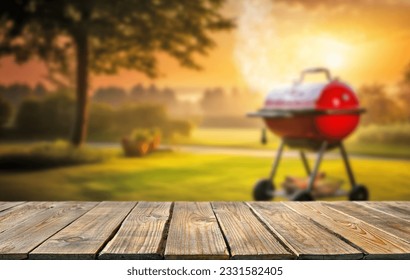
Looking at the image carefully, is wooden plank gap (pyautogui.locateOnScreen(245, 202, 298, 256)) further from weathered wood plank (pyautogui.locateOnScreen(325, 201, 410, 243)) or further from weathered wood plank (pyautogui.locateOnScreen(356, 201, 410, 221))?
weathered wood plank (pyautogui.locateOnScreen(356, 201, 410, 221))

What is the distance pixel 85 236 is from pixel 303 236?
0.71 m

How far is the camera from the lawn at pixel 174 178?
5.49m

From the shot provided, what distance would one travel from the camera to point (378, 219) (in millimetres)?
2125

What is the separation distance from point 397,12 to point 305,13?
1.00 m

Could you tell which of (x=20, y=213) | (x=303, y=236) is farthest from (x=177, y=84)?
(x=303, y=236)

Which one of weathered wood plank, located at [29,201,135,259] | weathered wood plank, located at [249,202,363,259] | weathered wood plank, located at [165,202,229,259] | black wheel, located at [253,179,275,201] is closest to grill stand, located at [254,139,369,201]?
black wheel, located at [253,179,275,201]

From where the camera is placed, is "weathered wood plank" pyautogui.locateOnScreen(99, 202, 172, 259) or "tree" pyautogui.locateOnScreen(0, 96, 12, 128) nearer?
"weathered wood plank" pyautogui.locateOnScreen(99, 202, 172, 259)

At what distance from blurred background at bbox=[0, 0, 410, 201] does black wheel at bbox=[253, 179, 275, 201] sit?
0.56 m

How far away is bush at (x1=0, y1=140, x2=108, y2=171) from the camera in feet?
20.3

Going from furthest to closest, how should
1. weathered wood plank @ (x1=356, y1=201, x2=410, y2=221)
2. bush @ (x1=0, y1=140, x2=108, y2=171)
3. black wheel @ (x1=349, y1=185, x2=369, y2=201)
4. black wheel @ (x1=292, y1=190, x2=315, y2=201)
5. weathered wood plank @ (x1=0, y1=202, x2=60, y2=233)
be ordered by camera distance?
bush @ (x1=0, y1=140, x2=108, y2=171)
black wheel @ (x1=349, y1=185, x2=369, y2=201)
black wheel @ (x1=292, y1=190, x2=315, y2=201)
weathered wood plank @ (x1=356, y1=201, x2=410, y2=221)
weathered wood plank @ (x1=0, y1=202, x2=60, y2=233)

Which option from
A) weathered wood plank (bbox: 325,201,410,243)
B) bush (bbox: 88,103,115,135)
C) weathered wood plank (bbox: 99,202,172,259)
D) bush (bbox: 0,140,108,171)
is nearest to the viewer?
weathered wood plank (bbox: 99,202,172,259)

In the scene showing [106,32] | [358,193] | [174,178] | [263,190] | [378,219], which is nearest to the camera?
[378,219]

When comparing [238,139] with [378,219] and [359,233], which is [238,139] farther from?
[359,233]
